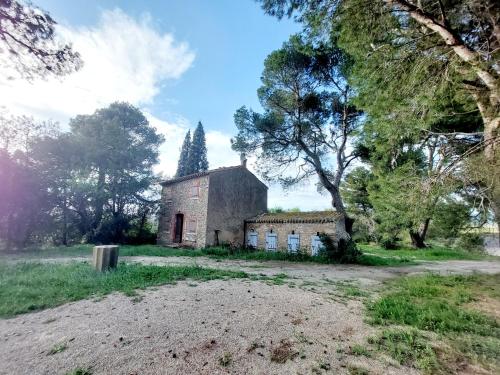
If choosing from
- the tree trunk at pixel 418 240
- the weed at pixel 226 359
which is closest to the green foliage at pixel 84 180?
the weed at pixel 226 359

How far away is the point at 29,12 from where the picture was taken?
5160 millimetres

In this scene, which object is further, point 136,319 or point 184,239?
point 184,239

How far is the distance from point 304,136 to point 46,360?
45.5 feet

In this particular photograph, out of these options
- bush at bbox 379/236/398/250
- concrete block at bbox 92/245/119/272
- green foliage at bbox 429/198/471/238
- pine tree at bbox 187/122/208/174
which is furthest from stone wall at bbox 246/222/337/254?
pine tree at bbox 187/122/208/174

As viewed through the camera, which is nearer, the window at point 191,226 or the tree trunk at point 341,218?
the tree trunk at point 341,218

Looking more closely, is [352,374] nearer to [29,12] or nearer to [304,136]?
[29,12]

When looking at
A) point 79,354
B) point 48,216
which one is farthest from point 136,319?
point 48,216

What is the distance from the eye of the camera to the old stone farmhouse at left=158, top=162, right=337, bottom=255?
45.6 feet

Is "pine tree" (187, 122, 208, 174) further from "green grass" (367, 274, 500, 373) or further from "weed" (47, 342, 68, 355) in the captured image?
"weed" (47, 342, 68, 355)

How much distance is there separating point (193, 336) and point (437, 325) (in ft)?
11.5

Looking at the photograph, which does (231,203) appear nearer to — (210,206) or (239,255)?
(210,206)

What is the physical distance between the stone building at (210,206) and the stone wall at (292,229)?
5.37 feet

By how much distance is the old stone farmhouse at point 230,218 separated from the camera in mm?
13898

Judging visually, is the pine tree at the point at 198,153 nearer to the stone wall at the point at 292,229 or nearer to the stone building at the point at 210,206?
the stone building at the point at 210,206
